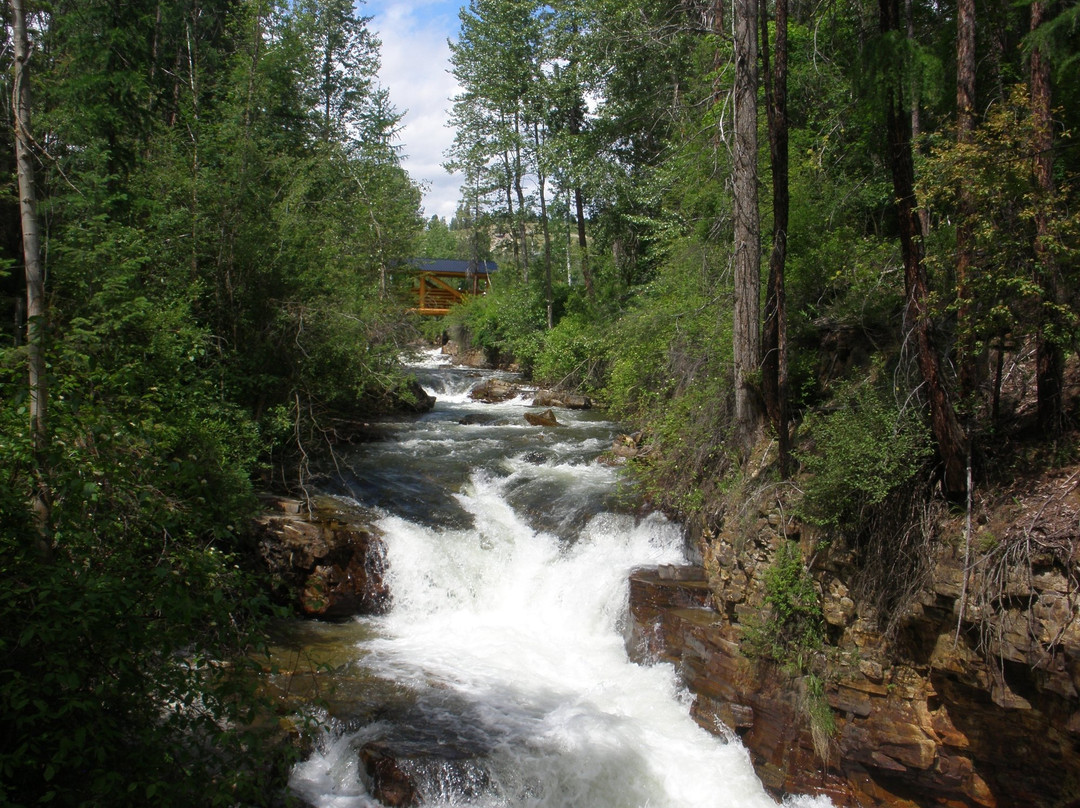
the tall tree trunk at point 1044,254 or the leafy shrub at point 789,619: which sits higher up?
the tall tree trunk at point 1044,254

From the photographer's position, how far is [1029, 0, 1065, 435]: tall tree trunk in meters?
5.44

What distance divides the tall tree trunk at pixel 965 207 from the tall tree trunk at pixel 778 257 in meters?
1.72

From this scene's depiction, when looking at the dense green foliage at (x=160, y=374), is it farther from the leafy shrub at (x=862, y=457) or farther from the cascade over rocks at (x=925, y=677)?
the leafy shrub at (x=862, y=457)

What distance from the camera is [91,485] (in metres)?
4.04

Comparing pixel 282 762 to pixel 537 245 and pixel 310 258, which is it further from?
pixel 537 245

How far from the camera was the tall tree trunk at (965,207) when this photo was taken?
5.88 metres

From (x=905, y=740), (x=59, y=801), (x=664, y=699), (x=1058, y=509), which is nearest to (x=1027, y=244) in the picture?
(x=1058, y=509)

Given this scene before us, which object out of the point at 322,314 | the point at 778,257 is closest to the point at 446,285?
the point at 322,314

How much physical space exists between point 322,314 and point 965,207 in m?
9.14

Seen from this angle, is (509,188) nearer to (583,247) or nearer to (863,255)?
(583,247)

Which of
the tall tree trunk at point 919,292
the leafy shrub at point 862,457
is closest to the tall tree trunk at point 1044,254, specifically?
the tall tree trunk at point 919,292

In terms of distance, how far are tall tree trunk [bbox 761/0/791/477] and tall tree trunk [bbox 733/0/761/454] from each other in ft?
0.77

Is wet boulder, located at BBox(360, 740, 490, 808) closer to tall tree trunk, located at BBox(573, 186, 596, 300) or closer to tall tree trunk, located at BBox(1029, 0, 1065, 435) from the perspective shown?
tall tree trunk, located at BBox(1029, 0, 1065, 435)

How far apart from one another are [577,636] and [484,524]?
263 centimetres
